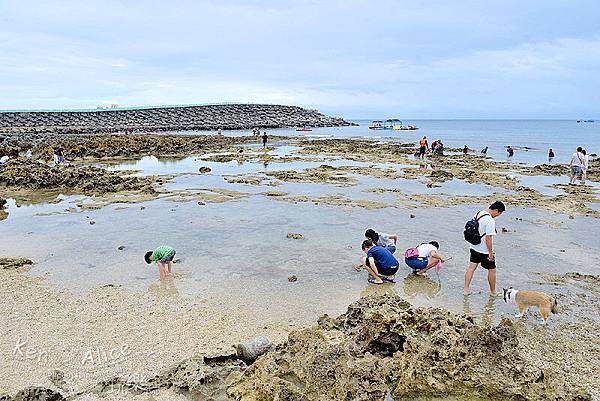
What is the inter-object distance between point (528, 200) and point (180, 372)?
15.8 m

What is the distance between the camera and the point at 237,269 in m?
9.53

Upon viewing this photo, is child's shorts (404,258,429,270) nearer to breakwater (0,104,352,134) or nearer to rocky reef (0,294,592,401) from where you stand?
rocky reef (0,294,592,401)

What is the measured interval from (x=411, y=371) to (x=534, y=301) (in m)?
3.77

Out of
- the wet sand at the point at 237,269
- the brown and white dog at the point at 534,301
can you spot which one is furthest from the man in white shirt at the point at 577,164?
the brown and white dog at the point at 534,301

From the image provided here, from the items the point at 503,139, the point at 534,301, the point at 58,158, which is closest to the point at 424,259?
the point at 534,301

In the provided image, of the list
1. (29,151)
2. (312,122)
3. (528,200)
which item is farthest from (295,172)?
(312,122)

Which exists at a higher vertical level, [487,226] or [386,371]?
[487,226]

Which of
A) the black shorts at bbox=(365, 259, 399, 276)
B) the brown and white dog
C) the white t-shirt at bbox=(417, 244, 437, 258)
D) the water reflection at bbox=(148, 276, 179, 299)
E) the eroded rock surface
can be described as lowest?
the water reflection at bbox=(148, 276, 179, 299)

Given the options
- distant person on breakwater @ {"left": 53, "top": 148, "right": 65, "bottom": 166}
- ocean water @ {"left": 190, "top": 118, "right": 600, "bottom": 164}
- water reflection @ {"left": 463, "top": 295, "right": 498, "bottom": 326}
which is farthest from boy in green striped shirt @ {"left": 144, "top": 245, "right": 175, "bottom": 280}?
ocean water @ {"left": 190, "top": 118, "right": 600, "bottom": 164}

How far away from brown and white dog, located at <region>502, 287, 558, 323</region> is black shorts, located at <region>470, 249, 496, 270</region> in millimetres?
685

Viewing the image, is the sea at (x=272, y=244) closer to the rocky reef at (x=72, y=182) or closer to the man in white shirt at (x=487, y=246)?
the man in white shirt at (x=487, y=246)

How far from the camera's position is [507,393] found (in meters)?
4.10

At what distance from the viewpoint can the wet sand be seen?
6.19 m

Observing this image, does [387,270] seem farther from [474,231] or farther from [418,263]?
[474,231]
